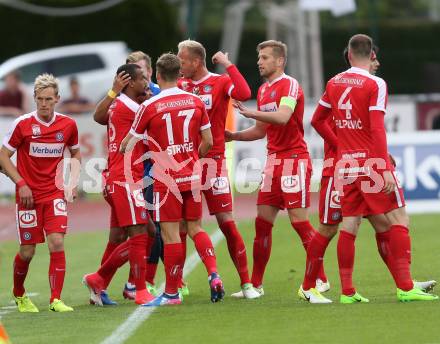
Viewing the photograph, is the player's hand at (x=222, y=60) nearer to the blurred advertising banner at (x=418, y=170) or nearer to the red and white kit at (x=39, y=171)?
the red and white kit at (x=39, y=171)

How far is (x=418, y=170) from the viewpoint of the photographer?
68.5 feet

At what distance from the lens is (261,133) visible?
12500 millimetres

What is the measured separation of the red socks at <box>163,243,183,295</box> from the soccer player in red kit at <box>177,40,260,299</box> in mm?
760

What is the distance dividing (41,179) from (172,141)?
4.03 ft

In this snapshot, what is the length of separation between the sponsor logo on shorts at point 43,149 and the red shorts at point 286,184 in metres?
1.91

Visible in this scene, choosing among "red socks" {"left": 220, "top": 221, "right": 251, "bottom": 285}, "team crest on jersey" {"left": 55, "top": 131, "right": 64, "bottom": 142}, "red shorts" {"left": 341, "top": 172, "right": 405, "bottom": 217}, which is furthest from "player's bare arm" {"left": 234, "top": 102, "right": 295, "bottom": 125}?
"team crest on jersey" {"left": 55, "top": 131, "right": 64, "bottom": 142}

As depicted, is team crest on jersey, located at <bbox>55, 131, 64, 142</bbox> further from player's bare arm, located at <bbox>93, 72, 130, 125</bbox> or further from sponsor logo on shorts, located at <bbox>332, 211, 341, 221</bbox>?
sponsor logo on shorts, located at <bbox>332, 211, 341, 221</bbox>

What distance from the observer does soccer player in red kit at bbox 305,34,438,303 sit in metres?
11.0

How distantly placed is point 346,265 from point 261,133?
6.19ft

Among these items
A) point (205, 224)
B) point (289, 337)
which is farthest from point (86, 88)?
point (289, 337)

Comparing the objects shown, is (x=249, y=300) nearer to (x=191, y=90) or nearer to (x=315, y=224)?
(x=191, y=90)

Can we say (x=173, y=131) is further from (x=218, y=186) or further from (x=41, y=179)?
(x=41, y=179)

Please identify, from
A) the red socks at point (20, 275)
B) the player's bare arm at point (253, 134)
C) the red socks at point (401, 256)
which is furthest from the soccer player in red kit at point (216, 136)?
the red socks at point (20, 275)

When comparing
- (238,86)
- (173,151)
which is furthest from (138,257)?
(238,86)
